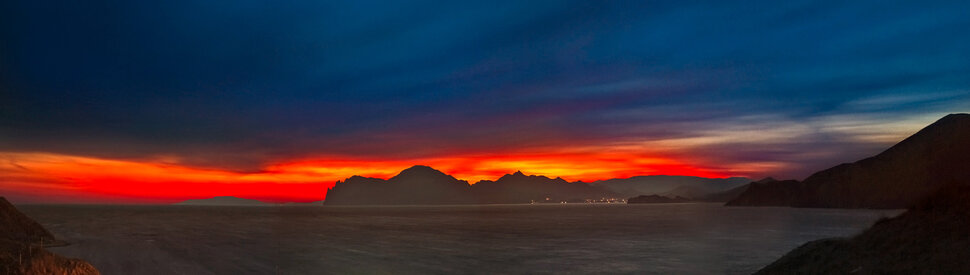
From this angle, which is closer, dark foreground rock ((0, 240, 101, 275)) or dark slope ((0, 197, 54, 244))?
dark foreground rock ((0, 240, 101, 275))

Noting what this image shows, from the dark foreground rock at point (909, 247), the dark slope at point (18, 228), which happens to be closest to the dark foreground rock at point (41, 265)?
the dark foreground rock at point (909, 247)

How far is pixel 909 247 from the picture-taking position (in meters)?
15.7

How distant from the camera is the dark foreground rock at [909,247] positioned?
45.9 feet

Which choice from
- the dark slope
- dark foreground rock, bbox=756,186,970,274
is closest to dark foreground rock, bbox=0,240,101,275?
dark foreground rock, bbox=756,186,970,274

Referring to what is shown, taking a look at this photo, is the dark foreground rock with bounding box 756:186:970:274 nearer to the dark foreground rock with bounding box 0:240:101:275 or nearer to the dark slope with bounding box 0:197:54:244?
the dark foreground rock with bounding box 0:240:101:275

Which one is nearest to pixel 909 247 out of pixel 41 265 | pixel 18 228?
pixel 41 265

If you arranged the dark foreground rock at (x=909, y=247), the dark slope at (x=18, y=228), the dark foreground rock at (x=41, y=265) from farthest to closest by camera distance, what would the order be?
the dark slope at (x=18, y=228), the dark foreground rock at (x=41, y=265), the dark foreground rock at (x=909, y=247)

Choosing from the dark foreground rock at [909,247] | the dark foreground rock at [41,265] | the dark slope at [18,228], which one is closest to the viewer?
the dark foreground rock at [909,247]

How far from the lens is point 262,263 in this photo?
3047cm

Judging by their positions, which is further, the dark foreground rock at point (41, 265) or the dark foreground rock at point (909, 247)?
the dark foreground rock at point (41, 265)

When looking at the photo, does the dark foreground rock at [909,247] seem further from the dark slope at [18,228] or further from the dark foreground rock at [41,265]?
the dark slope at [18,228]

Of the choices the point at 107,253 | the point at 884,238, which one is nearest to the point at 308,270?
the point at 107,253

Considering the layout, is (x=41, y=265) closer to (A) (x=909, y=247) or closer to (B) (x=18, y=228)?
(A) (x=909, y=247)

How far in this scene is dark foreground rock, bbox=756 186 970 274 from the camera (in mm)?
13982
